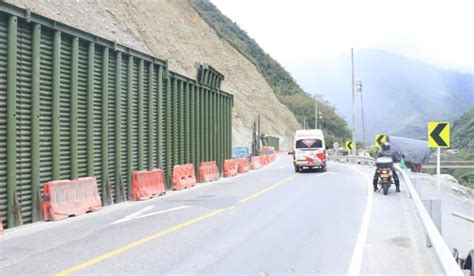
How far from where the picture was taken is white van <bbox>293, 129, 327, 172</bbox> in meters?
32.4

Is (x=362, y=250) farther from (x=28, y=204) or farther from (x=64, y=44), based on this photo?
(x=64, y=44)

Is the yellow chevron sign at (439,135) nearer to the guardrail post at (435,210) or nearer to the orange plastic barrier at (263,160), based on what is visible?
the guardrail post at (435,210)

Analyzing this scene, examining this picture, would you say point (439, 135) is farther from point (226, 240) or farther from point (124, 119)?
point (226, 240)

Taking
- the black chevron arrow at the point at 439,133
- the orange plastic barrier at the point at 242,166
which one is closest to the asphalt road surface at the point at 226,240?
the black chevron arrow at the point at 439,133

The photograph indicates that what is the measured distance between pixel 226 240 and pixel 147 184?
879cm

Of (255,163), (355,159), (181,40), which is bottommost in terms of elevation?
(255,163)

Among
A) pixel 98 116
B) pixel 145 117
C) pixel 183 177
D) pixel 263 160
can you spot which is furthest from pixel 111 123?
pixel 263 160

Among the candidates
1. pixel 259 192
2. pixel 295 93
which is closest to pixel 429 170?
pixel 259 192

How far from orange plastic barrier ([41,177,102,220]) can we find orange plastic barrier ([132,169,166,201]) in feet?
8.40

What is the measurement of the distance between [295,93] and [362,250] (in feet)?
400

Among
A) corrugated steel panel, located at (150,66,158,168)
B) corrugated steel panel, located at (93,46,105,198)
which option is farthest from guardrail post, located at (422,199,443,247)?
corrugated steel panel, located at (150,66,158,168)

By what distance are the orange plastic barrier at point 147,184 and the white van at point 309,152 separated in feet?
47.1

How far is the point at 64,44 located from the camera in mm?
14148

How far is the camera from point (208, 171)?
25.6 metres
